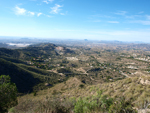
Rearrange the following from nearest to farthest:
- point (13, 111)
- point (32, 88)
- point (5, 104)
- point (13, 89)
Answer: point (13, 111)
point (5, 104)
point (13, 89)
point (32, 88)

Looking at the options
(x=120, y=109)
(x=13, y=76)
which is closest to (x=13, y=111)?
(x=120, y=109)

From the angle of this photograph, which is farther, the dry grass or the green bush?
the green bush

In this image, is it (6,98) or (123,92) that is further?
(123,92)

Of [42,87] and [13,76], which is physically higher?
[13,76]

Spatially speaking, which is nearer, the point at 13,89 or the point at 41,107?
the point at 41,107

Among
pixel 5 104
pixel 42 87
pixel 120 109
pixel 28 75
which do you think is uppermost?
pixel 120 109

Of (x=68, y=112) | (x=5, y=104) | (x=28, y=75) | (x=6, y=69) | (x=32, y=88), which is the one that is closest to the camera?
(x=68, y=112)

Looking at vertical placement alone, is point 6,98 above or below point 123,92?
below

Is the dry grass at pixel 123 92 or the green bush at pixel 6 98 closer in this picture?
the dry grass at pixel 123 92

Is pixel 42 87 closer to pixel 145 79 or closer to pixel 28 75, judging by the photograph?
pixel 28 75

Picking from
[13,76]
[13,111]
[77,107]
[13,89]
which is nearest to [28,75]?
[13,76]
